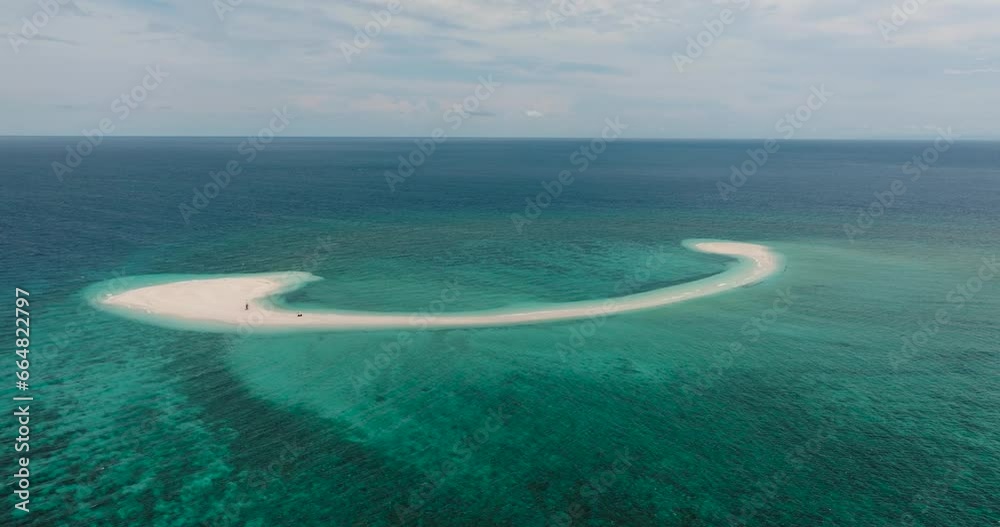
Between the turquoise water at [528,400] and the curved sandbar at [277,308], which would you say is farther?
the curved sandbar at [277,308]

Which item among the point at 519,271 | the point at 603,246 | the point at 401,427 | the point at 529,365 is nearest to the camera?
the point at 401,427

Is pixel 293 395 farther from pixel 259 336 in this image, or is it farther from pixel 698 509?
pixel 698 509

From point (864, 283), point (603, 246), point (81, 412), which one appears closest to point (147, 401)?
point (81, 412)

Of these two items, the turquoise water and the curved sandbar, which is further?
the curved sandbar

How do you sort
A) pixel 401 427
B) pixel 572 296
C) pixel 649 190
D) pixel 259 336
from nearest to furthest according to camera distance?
Result: 1. pixel 401 427
2. pixel 259 336
3. pixel 572 296
4. pixel 649 190
